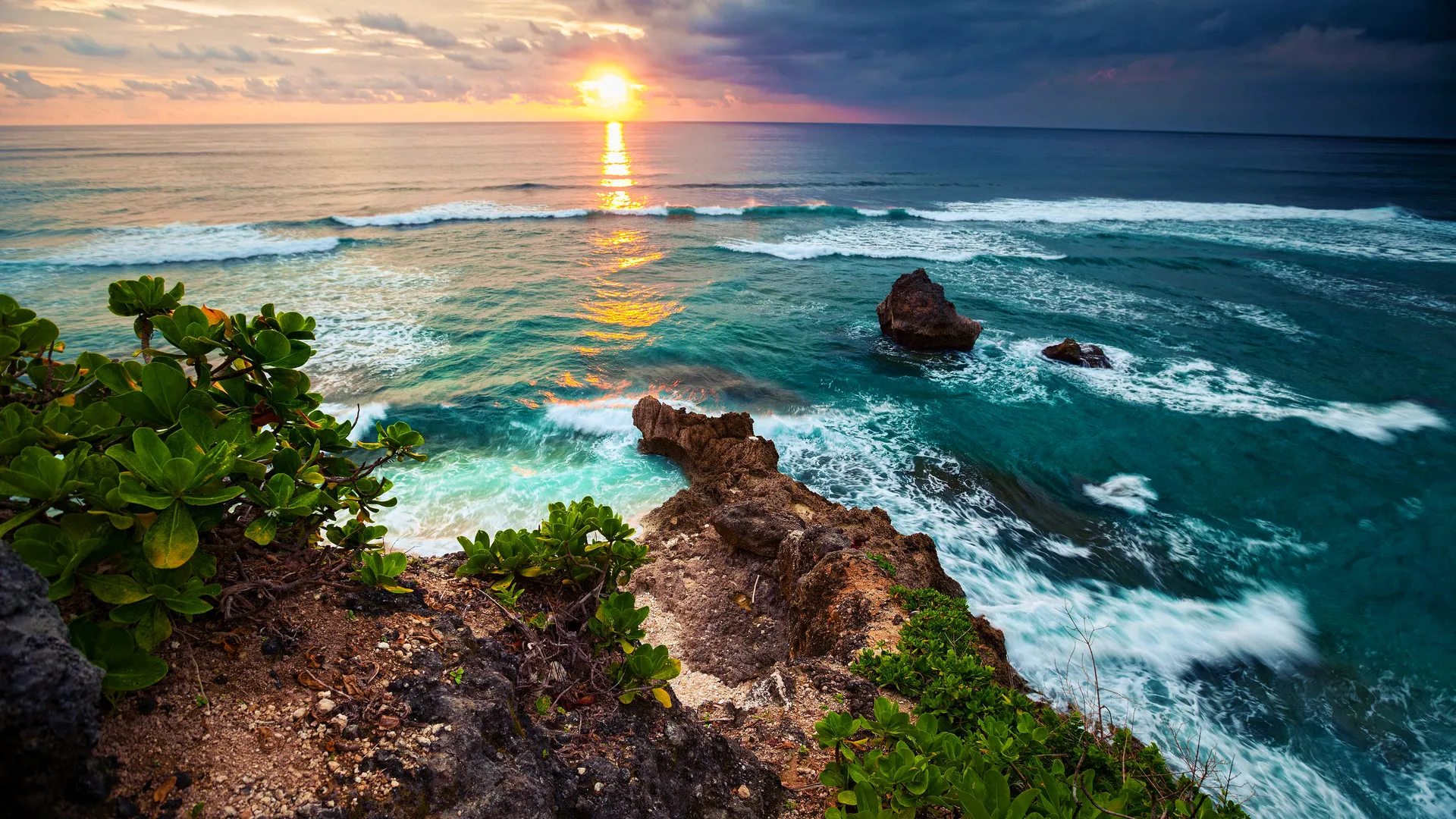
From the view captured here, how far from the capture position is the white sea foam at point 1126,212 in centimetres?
3797

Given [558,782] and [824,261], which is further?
[824,261]

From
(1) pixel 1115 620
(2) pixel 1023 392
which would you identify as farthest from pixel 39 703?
(2) pixel 1023 392

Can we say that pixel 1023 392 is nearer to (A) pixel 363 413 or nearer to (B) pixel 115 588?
(A) pixel 363 413

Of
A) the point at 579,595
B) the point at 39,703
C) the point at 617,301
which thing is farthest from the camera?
the point at 617,301

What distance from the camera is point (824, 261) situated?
83.4 ft

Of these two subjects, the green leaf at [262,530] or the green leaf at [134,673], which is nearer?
the green leaf at [134,673]

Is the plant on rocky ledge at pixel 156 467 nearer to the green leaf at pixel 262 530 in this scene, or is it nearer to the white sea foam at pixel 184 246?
the green leaf at pixel 262 530

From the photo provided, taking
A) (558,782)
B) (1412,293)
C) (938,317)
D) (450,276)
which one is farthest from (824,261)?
(558,782)

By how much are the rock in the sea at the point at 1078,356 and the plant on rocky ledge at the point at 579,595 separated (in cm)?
1492

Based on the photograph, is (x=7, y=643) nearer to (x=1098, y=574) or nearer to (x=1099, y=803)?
(x=1099, y=803)

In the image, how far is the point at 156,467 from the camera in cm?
188

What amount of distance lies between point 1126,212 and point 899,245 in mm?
22409

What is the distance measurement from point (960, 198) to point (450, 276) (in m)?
37.6

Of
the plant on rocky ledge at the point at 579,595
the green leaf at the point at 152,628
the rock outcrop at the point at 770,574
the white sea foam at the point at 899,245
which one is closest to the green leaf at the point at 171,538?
the green leaf at the point at 152,628
